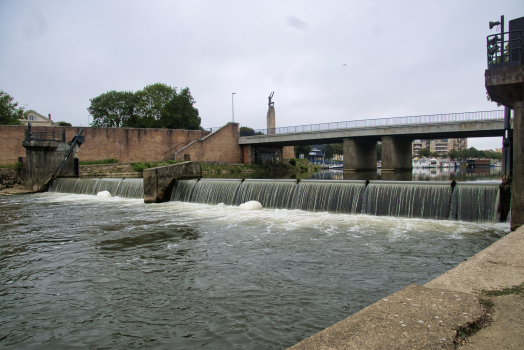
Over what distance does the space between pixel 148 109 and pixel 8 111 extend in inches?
856

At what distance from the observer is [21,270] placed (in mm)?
7125

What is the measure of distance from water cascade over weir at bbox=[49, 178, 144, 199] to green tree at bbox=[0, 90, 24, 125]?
4164cm

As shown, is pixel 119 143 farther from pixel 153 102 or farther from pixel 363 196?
pixel 363 196

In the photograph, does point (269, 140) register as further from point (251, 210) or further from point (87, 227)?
point (87, 227)

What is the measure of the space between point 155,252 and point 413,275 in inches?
213

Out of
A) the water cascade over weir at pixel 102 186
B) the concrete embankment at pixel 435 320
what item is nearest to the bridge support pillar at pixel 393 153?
the water cascade over weir at pixel 102 186

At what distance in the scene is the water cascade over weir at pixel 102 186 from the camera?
67.8 ft

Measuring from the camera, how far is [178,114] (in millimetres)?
62188

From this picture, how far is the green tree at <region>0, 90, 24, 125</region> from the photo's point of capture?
57.4 m

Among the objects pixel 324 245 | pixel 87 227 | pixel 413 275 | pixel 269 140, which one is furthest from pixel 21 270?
pixel 269 140

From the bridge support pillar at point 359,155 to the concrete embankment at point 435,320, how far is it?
134 feet

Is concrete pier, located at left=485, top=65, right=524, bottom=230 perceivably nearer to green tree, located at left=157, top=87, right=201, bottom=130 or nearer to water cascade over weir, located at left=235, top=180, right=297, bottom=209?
water cascade over weir, located at left=235, top=180, right=297, bottom=209

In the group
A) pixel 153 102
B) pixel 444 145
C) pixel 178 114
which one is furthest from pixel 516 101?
pixel 444 145

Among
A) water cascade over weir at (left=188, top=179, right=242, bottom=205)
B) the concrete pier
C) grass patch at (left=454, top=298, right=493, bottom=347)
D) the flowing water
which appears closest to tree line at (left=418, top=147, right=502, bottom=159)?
water cascade over weir at (left=188, top=179, right=242, bottom=205)
